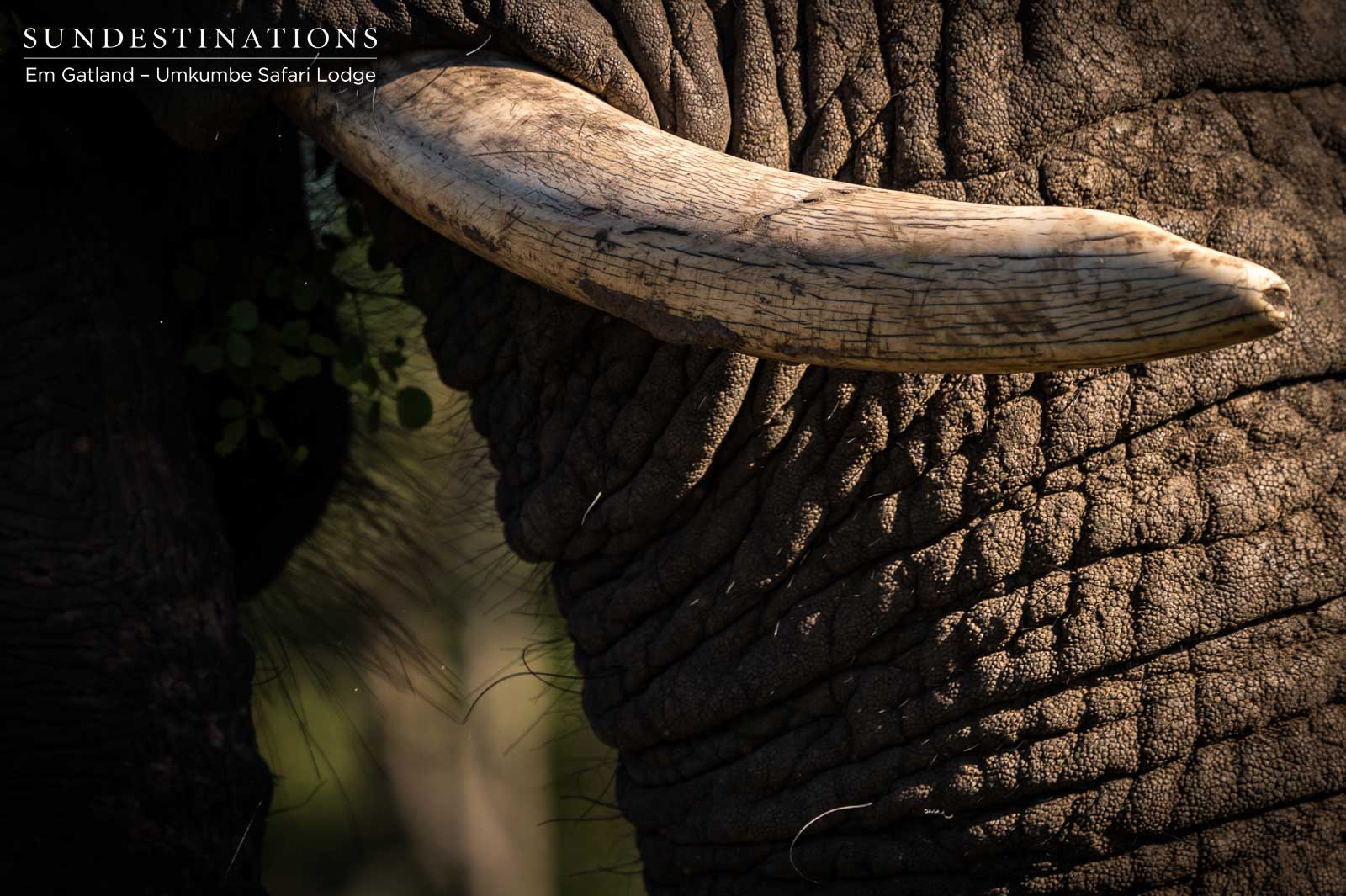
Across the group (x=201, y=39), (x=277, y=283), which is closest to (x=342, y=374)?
(x=277, y=283)

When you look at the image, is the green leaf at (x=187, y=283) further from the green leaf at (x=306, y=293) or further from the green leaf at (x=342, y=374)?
the green leaf at (x=342, y=374)

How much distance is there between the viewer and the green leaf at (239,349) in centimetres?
223

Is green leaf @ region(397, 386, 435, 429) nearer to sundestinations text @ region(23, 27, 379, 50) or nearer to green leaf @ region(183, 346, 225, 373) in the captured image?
green leaf @ region(183, 346, 225, 373)

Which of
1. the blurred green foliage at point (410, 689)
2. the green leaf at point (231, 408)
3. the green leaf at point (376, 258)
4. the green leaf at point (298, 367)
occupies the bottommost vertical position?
the blurred green foliage at point (410, 689)

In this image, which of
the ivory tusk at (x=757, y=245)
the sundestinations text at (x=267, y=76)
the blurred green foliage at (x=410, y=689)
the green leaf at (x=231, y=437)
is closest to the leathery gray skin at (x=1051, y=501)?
the ivory tusk at (x=757, y=245)

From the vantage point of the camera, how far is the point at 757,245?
134 centimetres

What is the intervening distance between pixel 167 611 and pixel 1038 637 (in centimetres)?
134

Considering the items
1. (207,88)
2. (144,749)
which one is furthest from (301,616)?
(207,88)

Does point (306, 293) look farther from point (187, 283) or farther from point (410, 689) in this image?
point (410, 689)

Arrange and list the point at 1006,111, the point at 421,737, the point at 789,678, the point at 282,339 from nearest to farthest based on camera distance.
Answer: the point at 1006,111, the point at 789,678, the point at 282,339, the point at 421,737

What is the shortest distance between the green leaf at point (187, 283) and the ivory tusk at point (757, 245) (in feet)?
1.97

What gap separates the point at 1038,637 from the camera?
5.36ft

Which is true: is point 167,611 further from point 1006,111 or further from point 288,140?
point 1006,111

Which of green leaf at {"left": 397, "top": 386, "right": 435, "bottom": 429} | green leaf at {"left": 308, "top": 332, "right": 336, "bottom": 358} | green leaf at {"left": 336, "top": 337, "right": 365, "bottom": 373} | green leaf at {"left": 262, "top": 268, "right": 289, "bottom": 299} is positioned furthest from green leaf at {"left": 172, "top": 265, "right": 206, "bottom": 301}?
green leaf at {"left": 397, "top": 386, "right": 435, "bottom": 429}
